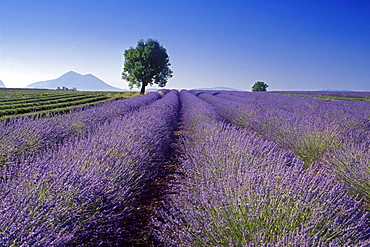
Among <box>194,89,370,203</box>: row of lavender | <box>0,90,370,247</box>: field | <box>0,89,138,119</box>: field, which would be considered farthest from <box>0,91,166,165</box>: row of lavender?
<box>194,89,370,203</box>: row of lavender

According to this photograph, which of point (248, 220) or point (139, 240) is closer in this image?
point (248, 220)

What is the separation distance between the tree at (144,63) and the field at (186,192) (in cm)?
2213

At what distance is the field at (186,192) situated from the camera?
148cm

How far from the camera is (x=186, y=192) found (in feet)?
7.86

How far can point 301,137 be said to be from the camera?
4078 mm

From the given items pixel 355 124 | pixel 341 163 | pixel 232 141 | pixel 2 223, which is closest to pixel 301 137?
pixel 341 163

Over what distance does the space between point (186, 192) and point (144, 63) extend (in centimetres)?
2571

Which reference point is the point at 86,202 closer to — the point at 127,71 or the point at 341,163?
the point at 341,163

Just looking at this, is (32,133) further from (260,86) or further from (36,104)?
(260,86)

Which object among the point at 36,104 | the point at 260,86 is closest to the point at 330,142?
the point at 36,104

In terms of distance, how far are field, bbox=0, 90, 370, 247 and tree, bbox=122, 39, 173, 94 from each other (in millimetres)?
22128

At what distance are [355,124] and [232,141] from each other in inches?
138

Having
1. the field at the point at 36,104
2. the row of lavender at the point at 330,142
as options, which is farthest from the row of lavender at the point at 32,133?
the row of lavender at the point at 330,142

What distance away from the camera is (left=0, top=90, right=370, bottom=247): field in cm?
148
